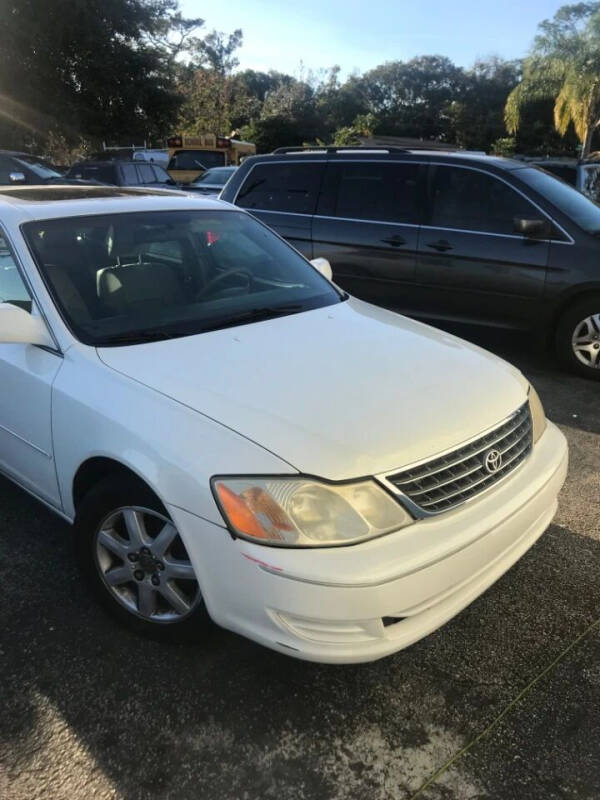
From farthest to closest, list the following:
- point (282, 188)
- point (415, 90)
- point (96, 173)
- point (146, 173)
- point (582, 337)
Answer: point (415, 90) → point (146, 173) → point (96, 173) → point (282, 188) → point (582, 337)

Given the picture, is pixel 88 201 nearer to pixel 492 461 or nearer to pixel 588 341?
pixel 492 461

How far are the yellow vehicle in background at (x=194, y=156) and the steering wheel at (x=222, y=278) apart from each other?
50.9ft

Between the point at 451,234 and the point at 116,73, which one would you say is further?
the point at 116,73

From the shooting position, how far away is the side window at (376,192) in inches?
242

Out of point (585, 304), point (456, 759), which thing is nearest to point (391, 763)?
point (456, 759)

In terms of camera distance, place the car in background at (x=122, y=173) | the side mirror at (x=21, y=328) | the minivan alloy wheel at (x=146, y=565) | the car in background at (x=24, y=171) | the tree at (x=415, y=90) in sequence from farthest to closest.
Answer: the tree at (x=415, y=90)
the car in background at (x=122, y=173)
the car in background at (x=24, y=171)
the side mirror at (x=21, y=328)
the minivan alloy wheel at (x=146, y=565)

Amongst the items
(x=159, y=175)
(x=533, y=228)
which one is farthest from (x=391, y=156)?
(x=159, y=175)

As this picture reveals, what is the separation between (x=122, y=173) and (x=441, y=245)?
406 inches

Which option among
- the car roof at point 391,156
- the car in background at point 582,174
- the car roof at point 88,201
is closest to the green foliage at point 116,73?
the car in background at point 582,174

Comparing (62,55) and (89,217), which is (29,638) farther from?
(62,55)

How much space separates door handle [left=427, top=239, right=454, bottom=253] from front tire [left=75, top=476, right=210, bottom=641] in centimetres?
425

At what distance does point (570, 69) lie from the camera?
24797 millimetres

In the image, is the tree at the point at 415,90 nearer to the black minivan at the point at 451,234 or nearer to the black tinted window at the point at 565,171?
the black tinted window at the point at 565,171

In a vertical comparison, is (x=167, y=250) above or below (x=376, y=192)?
below
